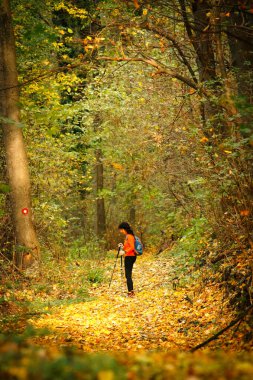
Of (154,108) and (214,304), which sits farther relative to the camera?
(154,108)

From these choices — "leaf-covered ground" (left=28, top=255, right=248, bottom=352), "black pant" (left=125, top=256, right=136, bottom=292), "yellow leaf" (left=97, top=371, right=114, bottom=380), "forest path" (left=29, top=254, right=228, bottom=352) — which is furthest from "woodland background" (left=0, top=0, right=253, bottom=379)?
"yellow leaf" (left=97, top=371, right=114, bottom=380)

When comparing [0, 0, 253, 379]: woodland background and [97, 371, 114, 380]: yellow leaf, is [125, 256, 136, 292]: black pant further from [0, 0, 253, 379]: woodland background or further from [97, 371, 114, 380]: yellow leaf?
[97, 371, 114, 380]: yellow leaf

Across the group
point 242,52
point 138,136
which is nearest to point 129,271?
point 242,52

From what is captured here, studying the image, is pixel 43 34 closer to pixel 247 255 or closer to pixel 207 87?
pixel 207 87

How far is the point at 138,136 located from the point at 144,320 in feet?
41.7

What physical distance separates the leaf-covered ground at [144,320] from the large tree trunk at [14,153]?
2151 millimetres

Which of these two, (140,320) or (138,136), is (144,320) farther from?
(138,136)

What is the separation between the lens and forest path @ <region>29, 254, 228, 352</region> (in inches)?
316

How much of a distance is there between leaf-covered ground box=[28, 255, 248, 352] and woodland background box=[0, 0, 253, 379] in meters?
0.37

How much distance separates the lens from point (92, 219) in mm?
30625

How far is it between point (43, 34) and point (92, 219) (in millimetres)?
17819

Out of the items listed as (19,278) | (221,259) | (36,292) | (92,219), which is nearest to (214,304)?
(221,259)

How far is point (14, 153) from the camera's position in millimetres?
13172

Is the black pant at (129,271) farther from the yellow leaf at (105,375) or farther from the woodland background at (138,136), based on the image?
the yellow leaf at (105,375)
